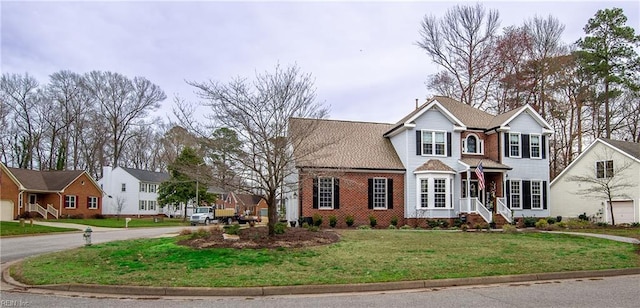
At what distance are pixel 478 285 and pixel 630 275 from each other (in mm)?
4659

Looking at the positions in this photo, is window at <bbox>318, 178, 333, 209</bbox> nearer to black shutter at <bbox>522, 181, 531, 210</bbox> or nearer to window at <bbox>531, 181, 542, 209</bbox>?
black shutter at <bbox>522, 181, 531, 210</bbox>

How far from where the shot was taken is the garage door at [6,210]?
41.1 meters

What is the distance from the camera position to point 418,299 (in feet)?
29.7

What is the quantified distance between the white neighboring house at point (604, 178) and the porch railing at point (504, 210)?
8.65 meters

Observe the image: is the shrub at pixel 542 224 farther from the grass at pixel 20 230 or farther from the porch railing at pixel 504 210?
the grass at pixel 20 230

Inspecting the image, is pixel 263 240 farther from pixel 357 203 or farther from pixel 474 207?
pixel 474 207

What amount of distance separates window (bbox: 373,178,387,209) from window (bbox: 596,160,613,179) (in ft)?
53.7

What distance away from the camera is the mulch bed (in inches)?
588

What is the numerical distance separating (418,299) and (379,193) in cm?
1914

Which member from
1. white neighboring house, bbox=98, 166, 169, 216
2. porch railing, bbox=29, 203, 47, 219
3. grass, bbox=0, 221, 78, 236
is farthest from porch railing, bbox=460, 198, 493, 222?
white neighboring house, bbox=98, 166, 169, 216

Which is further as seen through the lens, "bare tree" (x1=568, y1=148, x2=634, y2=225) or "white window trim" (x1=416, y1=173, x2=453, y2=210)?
"bare tree" (x1=568, y1=148, x2=634, y2=225)

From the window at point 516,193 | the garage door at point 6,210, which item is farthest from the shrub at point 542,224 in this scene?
the garage door at point 6,210

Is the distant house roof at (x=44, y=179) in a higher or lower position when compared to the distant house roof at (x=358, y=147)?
lower

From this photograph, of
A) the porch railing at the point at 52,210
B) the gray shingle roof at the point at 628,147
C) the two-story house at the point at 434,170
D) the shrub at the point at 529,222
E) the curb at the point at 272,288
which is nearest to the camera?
the curb at the point at 272,288
